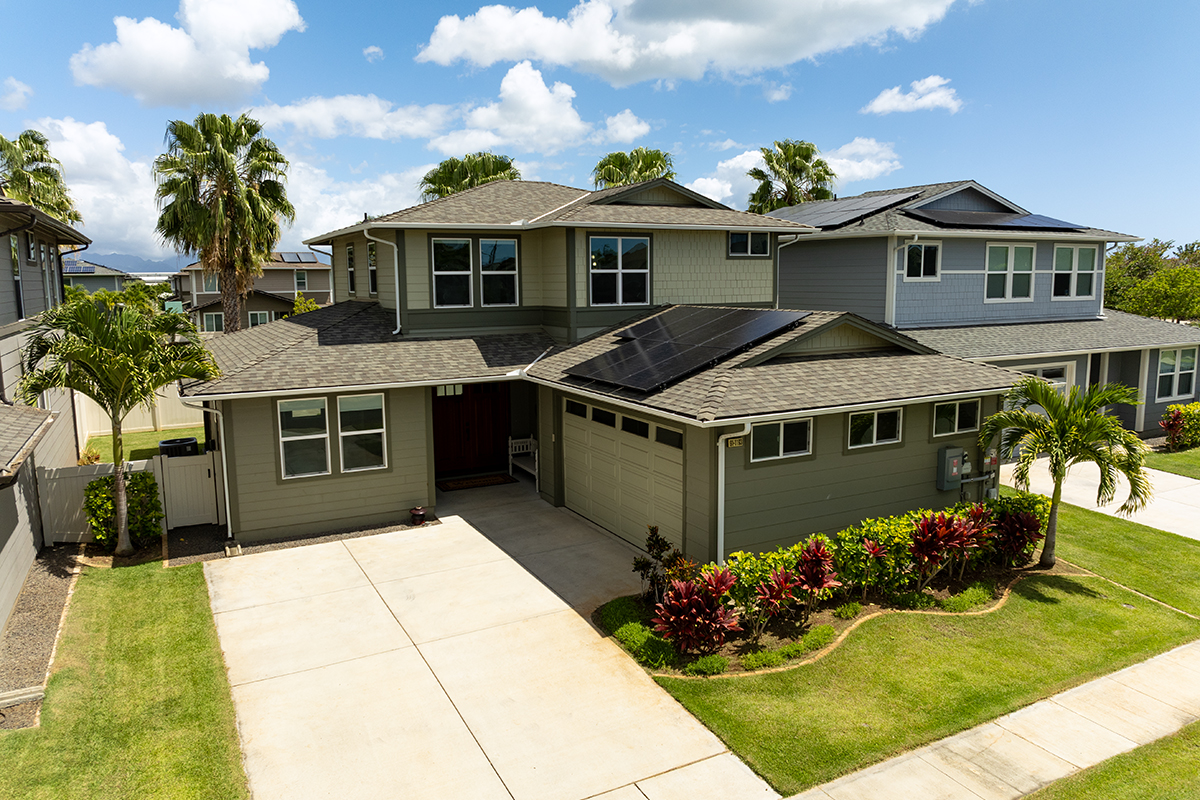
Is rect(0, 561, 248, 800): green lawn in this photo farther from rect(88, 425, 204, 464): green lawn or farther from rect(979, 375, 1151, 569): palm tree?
Result: rect(979, 375, 1151, 569): palm tree

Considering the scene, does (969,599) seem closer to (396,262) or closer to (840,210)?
(396,262)

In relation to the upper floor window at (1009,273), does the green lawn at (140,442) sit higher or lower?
lower

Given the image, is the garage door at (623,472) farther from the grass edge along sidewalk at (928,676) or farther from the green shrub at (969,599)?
the green shrub at (969,599)

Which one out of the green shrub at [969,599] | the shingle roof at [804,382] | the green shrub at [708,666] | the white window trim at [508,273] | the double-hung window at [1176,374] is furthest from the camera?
the double-hung window at [1176,374]

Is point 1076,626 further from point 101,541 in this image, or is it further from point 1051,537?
point 101,541

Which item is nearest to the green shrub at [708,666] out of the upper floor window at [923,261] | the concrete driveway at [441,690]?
the concrete driveway at [441,690]

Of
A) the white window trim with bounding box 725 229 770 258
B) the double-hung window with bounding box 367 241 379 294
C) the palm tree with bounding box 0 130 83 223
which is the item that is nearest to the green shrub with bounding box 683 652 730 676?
the white window trim with bounding box 725 229 770 258
